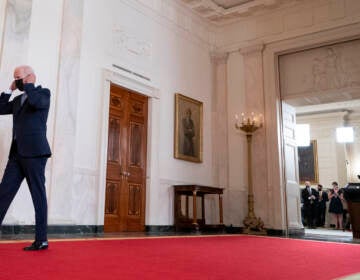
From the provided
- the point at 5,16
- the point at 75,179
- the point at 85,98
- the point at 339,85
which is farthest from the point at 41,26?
the point at 339,85

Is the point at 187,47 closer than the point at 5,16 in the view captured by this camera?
No

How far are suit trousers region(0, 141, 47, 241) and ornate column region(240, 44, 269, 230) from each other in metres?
Result: 5.70

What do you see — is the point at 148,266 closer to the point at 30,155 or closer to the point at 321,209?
the point at 30,155

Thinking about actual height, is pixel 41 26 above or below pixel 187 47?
below

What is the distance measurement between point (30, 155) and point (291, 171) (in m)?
6.63

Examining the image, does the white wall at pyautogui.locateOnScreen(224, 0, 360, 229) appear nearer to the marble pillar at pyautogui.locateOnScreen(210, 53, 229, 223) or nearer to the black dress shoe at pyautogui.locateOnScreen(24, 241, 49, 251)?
the marble pillar at pyautogui.locateOnScreen(210, 53, 229, 223)

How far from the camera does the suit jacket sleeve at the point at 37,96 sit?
3.22 m

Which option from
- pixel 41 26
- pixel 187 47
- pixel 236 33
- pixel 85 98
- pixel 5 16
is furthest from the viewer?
pixel 236 33

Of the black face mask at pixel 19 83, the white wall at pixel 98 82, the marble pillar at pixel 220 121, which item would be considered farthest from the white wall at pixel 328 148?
the black face mask at pixel 19 83

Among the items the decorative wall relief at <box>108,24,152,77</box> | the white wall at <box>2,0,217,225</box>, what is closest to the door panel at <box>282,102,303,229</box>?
the white wall at <box>2,0,217,225</box>

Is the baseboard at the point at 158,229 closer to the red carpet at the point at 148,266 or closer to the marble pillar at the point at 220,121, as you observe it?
the marble pillar at the point at 220,121

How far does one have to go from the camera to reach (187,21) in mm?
8945

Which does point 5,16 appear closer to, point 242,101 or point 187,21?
point 187,21

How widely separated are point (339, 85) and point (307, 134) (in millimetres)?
6315
